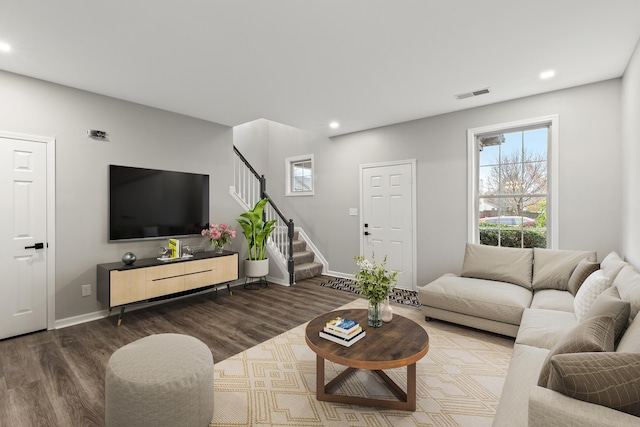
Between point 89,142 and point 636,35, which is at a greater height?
point 636,35

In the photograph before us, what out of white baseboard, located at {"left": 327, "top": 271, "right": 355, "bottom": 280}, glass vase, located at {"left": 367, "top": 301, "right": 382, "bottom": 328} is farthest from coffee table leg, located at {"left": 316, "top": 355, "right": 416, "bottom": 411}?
white baseboard, located at {"left": 327, "top": 271, "right": 355, "bottom": 280}

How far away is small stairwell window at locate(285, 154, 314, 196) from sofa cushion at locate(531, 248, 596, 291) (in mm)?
3820

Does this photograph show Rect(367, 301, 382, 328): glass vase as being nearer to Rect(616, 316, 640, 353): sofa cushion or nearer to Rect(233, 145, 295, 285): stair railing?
Rect(616, 316, 640, 353): sofa cushion

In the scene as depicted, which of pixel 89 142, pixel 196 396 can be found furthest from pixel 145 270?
pixel 196 396

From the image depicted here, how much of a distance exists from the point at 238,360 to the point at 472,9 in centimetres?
321

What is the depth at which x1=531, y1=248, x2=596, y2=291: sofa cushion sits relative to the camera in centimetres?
317

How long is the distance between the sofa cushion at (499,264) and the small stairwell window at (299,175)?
10.5 ft

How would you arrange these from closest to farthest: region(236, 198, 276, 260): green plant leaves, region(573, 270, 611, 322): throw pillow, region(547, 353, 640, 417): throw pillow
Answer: region(547, 353, 640, 417): throw pillow < region(573, 270, 611, 322): throw pillow < region(236, 198, 276, 260): green plant leaves

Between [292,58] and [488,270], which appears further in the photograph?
[488,270]

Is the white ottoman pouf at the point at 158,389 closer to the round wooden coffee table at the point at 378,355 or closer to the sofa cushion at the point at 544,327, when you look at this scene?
the round wooden coffee table at the point at 378,355

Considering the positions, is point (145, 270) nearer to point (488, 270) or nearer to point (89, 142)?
point (89, 142)

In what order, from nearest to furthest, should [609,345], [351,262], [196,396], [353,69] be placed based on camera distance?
[609,345] < [196,396] < [353,69] < [351,262]

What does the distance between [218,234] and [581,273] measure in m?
4.25

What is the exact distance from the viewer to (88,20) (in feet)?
7.29
